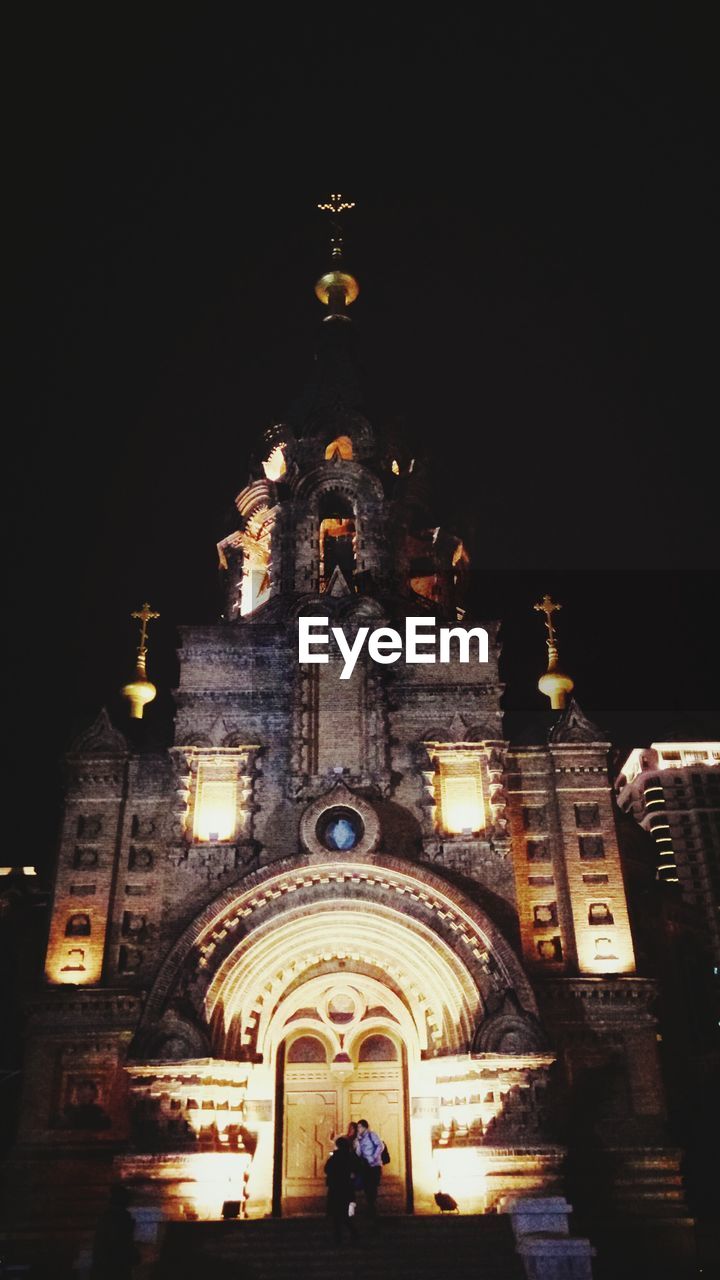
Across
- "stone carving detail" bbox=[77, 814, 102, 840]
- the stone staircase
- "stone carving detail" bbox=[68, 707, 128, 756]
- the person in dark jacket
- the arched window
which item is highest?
the arched window

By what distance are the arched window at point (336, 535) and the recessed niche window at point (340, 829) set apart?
6502mm

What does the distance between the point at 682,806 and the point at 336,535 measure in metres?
49.9

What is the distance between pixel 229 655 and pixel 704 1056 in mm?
14045

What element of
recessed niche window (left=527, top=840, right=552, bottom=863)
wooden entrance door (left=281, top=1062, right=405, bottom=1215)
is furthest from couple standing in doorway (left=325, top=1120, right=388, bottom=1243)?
recessed niche window (left=527, top=840, right=552, bottom=863)

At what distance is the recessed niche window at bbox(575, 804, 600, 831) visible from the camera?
2138 centimetres

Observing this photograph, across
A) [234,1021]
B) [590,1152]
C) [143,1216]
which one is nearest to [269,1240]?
[143,1216]

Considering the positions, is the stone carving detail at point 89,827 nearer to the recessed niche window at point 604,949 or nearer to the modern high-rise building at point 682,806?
the recessed niche window at point 604,949

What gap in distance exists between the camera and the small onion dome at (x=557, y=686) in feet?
83.4

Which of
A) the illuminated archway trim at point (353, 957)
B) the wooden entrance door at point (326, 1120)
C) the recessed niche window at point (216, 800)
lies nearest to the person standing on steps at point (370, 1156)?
the illuminated archway trim at point (353, 957)

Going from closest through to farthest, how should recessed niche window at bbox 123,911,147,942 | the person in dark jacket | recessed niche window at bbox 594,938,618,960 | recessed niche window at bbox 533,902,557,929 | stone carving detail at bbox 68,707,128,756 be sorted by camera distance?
the person in dark jacket → recessed niche window at bbox 594,938,618,960 → recessed niche window at bbox 123,911,147,942 → recessed niche window at bbox 533,902,557,929 → stone carving detail at bbox 68,707,128,756

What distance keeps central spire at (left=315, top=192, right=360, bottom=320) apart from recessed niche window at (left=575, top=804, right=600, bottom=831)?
17.7 metres

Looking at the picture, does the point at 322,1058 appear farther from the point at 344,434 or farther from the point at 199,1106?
the point at 344,434

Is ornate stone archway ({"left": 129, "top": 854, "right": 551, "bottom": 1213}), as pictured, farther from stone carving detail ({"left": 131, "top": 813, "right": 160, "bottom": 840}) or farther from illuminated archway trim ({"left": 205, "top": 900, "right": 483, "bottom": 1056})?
stone carving detail ({"left": 131, "top": 813, "right": 160, "bottom": 840})

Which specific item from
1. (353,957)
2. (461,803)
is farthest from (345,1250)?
(461,803)
